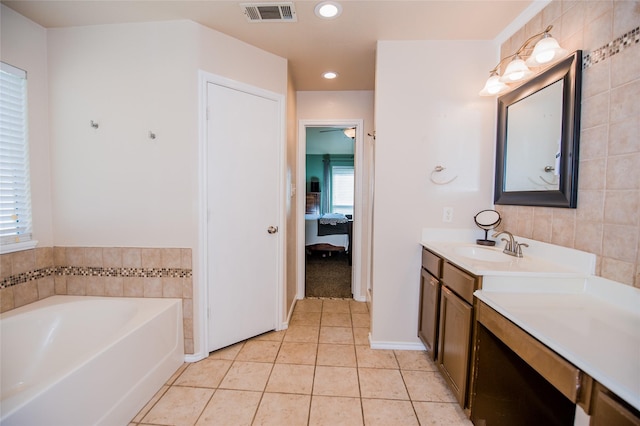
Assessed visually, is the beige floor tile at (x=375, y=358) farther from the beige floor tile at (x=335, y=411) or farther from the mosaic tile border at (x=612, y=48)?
the mosaic tile border at (x=612, y=48)

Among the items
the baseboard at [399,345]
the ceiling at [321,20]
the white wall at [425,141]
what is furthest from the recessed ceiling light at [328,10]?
the baseboard at [399,345]

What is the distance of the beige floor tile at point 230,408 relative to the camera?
4.81ft

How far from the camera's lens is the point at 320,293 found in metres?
3.40

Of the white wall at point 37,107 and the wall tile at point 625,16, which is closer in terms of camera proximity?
the wall tile at point 625,16

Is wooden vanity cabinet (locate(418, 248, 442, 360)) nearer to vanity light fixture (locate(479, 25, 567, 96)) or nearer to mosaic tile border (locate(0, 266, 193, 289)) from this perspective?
vanity light fixture (locate(479, 25, 567, 96))

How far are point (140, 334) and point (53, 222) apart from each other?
119 centimetres

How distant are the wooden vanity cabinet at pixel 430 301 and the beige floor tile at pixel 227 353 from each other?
1.47 metres

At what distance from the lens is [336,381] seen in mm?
1793

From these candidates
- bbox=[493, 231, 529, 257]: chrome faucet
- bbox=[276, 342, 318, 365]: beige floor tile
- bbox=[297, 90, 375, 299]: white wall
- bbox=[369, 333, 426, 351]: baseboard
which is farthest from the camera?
bbox=[297, 90, 375, 299]: white wall

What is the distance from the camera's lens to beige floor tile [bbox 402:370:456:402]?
1659mm

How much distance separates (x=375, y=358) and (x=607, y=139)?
6.32 ft

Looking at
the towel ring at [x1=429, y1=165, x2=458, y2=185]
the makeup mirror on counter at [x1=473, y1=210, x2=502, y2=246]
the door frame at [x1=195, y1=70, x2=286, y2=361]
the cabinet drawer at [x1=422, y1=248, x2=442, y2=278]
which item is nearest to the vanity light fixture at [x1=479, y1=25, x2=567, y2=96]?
the towel ring at [x1=429, y1=165, x2=458, y2=185]

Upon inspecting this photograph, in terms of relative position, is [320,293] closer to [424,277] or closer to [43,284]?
[424,277]

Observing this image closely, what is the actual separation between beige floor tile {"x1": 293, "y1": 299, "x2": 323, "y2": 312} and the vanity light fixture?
2.52 metres
